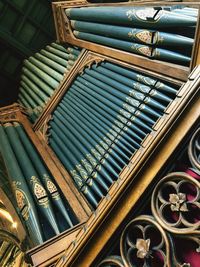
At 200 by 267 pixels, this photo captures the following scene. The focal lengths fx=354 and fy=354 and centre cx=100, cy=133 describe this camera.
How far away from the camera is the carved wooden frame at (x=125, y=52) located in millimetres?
2978

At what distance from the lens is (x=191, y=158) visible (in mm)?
2154

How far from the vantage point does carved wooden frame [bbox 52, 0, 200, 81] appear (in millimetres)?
2978

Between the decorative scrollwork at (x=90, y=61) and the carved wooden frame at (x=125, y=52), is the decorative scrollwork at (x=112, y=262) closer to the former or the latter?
the carved wooden frame at (x=125, y=52)

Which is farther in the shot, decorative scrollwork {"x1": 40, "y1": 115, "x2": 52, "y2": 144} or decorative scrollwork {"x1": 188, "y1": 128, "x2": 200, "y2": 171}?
decorative scrollwork {"x1": 40, "y1": 115, "x2": 52, "y2": 144}

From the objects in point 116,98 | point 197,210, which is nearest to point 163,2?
point 116,98

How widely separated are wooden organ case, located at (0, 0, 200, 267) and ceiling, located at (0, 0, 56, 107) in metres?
1.31

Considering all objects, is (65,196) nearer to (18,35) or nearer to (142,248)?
(142,248)

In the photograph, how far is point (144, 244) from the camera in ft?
7.11

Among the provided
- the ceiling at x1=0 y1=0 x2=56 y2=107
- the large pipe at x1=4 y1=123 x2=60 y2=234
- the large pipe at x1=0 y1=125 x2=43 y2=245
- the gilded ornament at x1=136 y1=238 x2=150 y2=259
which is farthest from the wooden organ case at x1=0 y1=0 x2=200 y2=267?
the ceiling at x1=0 y1=0 x2=56 y2=107

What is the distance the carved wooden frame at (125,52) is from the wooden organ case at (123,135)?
0.6 inches

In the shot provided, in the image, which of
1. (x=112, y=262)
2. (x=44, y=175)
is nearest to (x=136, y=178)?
(x=112, y=262)

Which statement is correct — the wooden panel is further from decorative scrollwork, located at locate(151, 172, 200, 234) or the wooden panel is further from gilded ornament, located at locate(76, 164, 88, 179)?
decorative scrollwork, located at locate(151, 172, 200, 234)

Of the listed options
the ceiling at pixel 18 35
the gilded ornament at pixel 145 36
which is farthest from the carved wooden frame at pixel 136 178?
the ceiling at pixel 18 35

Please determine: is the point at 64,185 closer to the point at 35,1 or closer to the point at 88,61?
the point at 88,61
